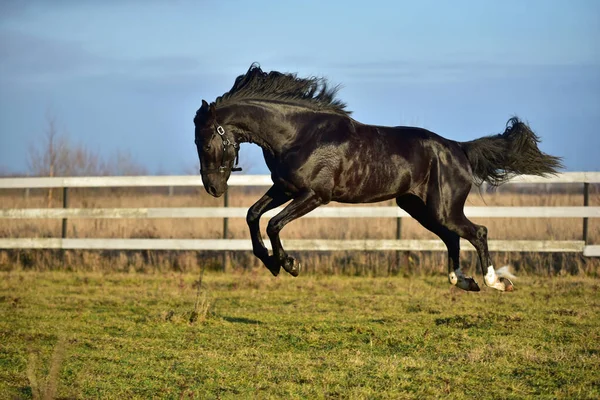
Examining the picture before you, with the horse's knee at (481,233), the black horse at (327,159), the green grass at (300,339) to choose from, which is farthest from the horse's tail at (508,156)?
the green grass at (300,339)

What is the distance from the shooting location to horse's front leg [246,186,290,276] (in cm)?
772

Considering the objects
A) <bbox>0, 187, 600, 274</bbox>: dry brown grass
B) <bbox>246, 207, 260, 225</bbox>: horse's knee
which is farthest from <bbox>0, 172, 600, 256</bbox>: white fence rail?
<bbox>246, 207, 260, 225</bbox>: horse's knee

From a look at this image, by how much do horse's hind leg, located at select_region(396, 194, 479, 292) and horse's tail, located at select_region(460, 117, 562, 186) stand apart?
660 millimetres

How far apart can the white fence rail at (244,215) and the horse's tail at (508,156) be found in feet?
9.52

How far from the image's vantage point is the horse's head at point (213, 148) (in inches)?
297

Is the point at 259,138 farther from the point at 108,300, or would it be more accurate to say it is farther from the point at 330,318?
the point at 108,300

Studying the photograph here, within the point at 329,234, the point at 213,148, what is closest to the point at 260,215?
the point at 213,148

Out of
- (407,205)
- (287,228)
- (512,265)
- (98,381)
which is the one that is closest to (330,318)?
(407,205)

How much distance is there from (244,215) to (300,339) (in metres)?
5.66

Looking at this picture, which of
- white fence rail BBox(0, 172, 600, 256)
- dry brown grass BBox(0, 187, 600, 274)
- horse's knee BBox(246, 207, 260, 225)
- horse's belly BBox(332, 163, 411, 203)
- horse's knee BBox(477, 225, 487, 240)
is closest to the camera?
horse's knee BBox(246, 207, 260, 225)

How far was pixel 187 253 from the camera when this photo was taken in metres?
13.3

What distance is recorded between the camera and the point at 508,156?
8820 mm

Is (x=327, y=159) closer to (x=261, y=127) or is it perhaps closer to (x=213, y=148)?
(x=261, y=127)

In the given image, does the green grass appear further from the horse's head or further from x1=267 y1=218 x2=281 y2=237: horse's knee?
the horse's head
